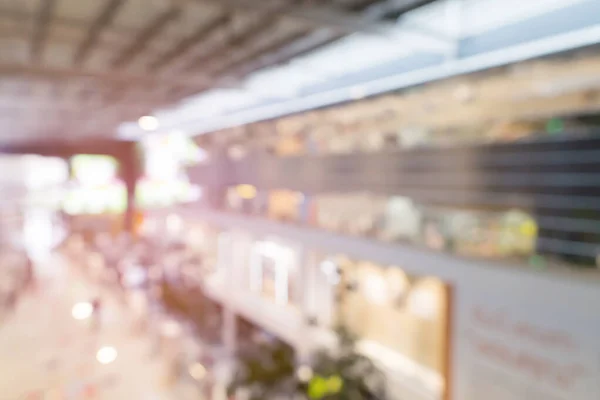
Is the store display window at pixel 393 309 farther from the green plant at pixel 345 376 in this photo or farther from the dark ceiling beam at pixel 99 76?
the dark ceiling beam at pixel 99 76

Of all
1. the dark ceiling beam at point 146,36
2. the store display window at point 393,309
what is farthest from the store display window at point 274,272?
the dark ceiling beam at point 146,36

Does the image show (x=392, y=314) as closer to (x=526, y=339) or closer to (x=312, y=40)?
(x=526, y=339)

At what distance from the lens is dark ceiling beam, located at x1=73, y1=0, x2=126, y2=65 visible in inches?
92.9

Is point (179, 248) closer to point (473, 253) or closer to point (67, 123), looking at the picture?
point (67, 123)

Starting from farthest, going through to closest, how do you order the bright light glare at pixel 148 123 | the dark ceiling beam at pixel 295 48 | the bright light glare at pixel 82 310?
the bright light glare at pixel 148 123, the bright light glare at pixel 82 310, the dark ceiling beam at pixel 295 48

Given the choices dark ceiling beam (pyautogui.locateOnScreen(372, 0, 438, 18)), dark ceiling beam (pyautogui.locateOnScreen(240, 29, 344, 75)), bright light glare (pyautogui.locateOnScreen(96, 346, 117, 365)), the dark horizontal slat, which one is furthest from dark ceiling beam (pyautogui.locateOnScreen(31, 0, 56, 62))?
bright light glare (pyautogui.locateOnScreen(96, 346, 117, 365))

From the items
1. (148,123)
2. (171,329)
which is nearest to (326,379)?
(171,329)

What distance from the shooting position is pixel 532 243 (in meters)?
2.28

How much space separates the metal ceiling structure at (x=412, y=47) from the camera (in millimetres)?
2277

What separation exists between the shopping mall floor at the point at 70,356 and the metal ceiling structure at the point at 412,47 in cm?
279

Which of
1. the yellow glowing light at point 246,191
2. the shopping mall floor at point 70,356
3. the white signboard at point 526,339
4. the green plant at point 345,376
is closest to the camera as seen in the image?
the white signboard at point 526,339

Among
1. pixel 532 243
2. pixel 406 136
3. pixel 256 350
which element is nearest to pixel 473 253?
pixel 532 243

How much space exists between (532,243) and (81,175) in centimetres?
721

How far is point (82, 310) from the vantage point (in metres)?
5.20
